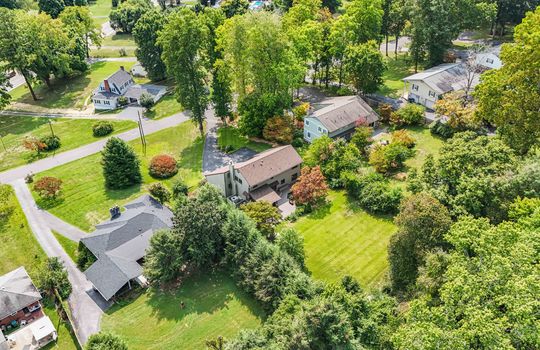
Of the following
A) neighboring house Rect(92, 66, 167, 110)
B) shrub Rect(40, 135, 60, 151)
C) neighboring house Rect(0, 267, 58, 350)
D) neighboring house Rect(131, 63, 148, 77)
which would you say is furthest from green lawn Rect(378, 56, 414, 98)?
neighboring house Rect(0, 267, 58, 350)

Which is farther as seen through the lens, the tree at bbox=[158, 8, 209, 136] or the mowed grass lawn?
the tree at bbox=[158, 8, 209, 136]

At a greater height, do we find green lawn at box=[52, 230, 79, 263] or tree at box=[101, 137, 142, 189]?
tree at box=[101, 137, 142, 189]

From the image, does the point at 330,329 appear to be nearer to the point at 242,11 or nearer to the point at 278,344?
the point at 278,344

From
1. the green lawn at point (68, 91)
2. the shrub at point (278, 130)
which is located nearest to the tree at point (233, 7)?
the green lawn at point (68, 91)

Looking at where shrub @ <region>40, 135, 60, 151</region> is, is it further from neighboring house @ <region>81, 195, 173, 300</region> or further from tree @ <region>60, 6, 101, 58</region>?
tree @ <region>60, 6, 101, 58</region>

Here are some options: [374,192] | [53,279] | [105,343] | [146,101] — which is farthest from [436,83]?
[53,279]

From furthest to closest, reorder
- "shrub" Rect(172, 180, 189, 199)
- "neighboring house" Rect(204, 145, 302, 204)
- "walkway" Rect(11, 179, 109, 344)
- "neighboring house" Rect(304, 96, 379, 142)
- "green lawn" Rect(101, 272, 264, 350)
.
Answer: "neighboring house" Rect(304, 96, 379, 142), "shrub" Rect(172, 180, 189, 199), "neighboring house" Rect(204, 145, 302, 204), "walkway" Rect(11, 179, 109, 344), "green lawn" Rect(101, 272, 264, 350)

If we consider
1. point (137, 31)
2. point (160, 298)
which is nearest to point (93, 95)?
point (137, 31)
